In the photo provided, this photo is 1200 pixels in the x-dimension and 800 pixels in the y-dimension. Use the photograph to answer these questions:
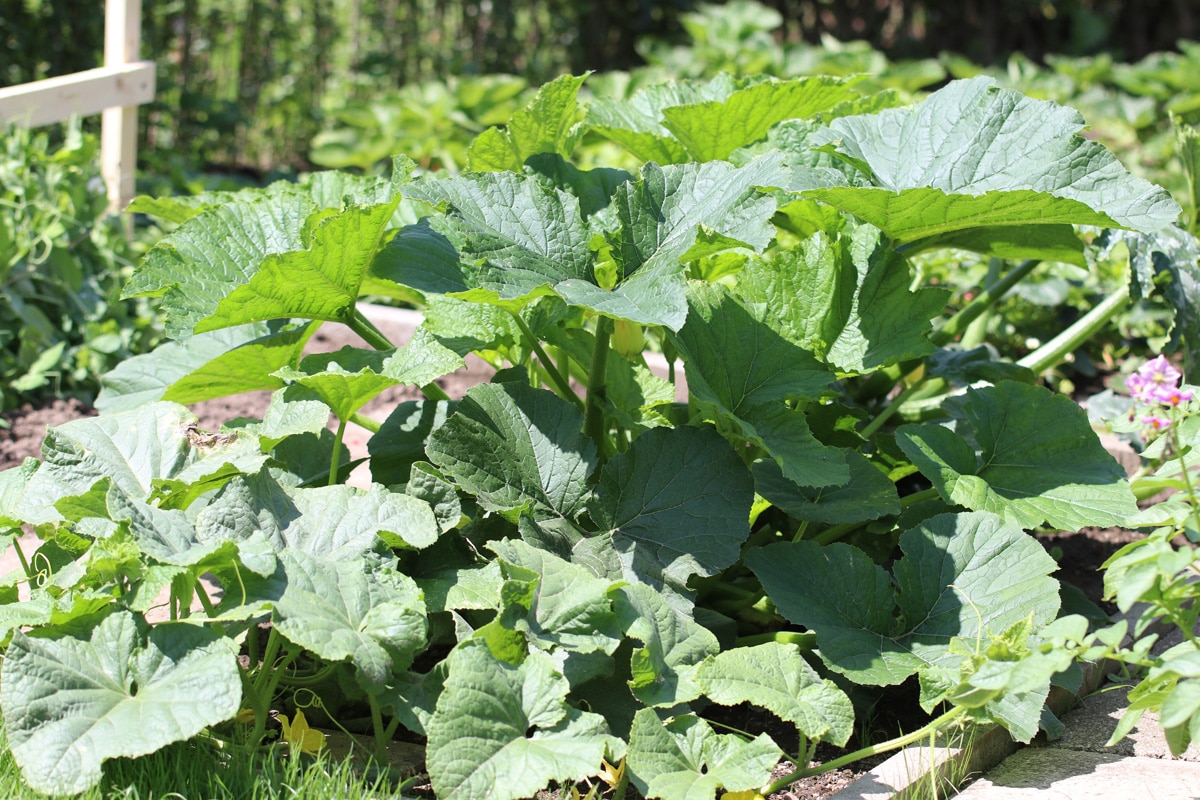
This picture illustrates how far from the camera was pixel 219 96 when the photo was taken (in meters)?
7.36

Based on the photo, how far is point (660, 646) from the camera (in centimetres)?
178

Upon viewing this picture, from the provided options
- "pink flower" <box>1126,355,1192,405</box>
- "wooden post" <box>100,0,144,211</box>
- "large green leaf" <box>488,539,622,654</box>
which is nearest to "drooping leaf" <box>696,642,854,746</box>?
"large green leaf" <box>488,539,622,654</box>

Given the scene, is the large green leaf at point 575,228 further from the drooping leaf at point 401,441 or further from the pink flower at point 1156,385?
the pink flower at point 1156,385

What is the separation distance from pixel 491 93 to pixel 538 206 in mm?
4213

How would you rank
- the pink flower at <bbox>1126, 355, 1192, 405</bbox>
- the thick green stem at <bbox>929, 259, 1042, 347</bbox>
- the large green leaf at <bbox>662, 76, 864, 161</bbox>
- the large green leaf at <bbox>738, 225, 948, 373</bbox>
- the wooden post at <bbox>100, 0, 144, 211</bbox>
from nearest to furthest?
→ the pink flower at <bbox>1126, 355, 1192, 405</bbox> < the large green leaf at <bbox>738, 225, 948, 373</bbox> < the large green leaf at <bbox>662, 76, 864, 161</bbox> < the thick green stem at <bbox>929, 259, 1042, 347</bbox> < the wooden post at <bbox>100, 0, 144, 211</bbox>

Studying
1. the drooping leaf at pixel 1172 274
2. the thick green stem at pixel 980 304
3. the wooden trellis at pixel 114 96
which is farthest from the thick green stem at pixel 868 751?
the wooden trellis at pixel 114 96

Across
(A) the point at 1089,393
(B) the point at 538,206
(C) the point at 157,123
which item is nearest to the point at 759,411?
(B) the point at 538,206

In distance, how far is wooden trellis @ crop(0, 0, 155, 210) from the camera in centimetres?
408

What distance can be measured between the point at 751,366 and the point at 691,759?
64 centimetres

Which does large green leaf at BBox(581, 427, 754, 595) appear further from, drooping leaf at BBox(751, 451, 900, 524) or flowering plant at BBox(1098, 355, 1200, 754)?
flowering plant at BBox(1098, 355, 1200, 754)

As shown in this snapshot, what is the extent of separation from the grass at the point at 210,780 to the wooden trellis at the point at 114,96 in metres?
2.89

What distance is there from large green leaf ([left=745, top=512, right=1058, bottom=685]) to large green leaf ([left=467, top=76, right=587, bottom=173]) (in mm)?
884

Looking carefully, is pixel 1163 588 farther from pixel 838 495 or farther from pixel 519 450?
pixel 519 450

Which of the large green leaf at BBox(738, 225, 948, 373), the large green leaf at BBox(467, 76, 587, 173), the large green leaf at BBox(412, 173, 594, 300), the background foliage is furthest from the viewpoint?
the background foliage
